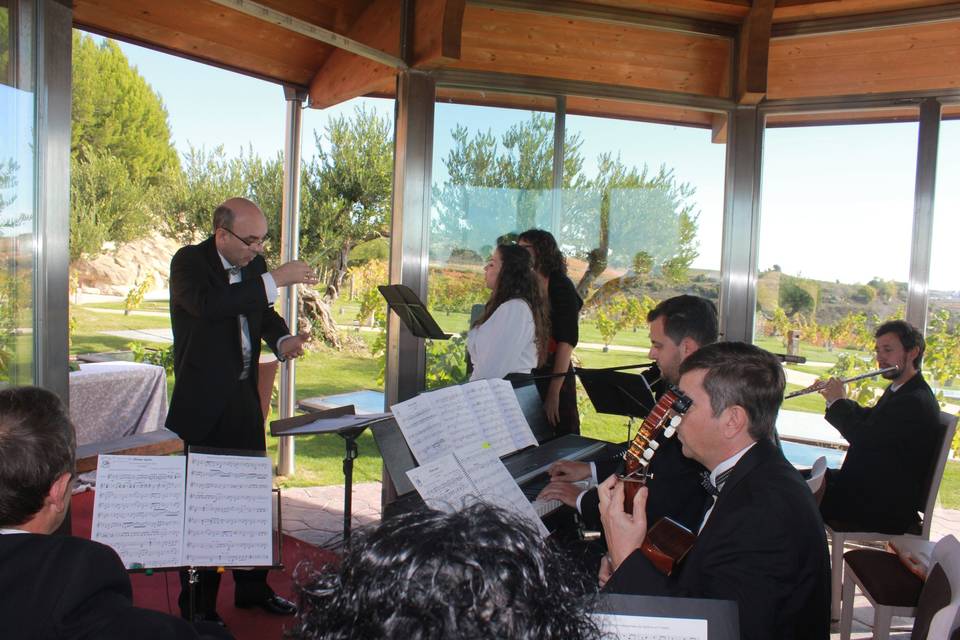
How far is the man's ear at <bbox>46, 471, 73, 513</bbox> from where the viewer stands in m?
1.49

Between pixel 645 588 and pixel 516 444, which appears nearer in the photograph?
pixel 645 588

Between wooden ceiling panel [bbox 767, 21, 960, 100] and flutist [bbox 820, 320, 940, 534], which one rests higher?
wooden ceiling panel [bbox 767, 21, 960, 100]

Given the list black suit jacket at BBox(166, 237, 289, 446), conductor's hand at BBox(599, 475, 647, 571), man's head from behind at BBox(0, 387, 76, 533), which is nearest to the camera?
man's head from behind at BBox(0, 387, 76, 533)

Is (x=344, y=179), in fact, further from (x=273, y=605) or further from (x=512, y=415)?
(x=512, y=415)

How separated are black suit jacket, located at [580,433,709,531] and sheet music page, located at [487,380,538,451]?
1.27 feet

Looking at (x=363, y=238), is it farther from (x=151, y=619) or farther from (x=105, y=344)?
(x=151, y=619)

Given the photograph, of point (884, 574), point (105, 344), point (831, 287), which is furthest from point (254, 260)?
point (105, 344)

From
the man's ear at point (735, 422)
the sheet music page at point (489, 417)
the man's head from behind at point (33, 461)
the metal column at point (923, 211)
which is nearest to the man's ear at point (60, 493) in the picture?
the man's head from behind at point (33, 461)

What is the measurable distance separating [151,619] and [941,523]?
5.26 metres

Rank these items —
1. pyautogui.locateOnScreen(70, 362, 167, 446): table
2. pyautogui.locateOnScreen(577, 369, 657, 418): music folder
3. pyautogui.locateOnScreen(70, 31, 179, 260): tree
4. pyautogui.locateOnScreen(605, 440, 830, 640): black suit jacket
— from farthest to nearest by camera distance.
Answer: pyautogui.locateOnScreen(70, 31, 179, 260): tree → pyautogui.locateOnScreen(70, 362, 167, 446): table → pyautogui.locateOnScreen(577, 369, 657, 418): music folder → pyautogui.locateOnScreen(605, 440, 830, 640): black suit jacket

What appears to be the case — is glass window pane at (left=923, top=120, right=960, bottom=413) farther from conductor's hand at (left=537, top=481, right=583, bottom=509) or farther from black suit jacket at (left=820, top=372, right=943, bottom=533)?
conductor's hand at (left=537, top=481, right=583, bottom=509)

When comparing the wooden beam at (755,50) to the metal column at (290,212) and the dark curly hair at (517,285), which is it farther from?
the metal column at (290,212)

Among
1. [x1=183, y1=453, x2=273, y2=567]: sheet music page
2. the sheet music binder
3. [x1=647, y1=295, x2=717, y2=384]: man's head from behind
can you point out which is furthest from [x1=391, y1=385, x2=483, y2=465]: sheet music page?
the sheet music binder

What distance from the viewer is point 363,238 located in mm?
11070
